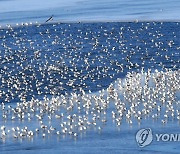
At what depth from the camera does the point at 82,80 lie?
150 ft

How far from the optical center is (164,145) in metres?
30.4

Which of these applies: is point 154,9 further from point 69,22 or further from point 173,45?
point 173,45

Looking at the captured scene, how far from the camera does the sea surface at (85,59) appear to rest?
32.0m

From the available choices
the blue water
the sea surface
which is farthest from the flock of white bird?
the blue water

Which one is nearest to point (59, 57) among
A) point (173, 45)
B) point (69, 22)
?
point (173, 45)

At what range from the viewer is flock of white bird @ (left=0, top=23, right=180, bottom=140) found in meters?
34.9
